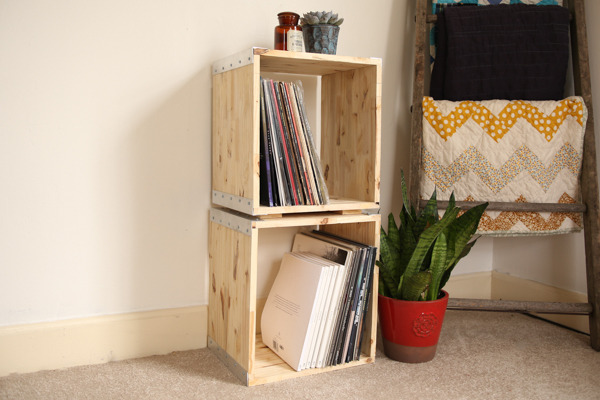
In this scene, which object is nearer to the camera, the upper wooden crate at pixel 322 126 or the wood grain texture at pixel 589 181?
the upper wooden crate at pixel 322 126

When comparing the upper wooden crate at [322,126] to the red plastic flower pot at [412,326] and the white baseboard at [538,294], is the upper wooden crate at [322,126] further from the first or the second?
the white baseboard at [538,294]

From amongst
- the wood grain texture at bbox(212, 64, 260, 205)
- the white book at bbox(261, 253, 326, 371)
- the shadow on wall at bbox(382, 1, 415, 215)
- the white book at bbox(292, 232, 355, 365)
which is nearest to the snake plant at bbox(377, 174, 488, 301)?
the white book at bbox(292, 232, 355, 365)

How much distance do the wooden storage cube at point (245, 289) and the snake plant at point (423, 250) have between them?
0.07m

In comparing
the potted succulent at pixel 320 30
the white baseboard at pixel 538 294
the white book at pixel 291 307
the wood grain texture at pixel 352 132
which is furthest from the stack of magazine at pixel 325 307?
the white baseboard at pixel 538 294

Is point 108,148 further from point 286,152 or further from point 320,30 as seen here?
point 320,30

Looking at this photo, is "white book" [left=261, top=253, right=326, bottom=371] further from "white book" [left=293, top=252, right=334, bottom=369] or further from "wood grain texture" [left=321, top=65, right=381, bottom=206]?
"wood grain texture" [left=321, top=65, right=381, bottom=206]

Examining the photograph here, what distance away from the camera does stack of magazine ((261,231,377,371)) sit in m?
1.54

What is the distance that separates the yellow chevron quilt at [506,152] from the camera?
187cm

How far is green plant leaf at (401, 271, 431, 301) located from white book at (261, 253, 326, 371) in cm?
26

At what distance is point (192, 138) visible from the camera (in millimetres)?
1716

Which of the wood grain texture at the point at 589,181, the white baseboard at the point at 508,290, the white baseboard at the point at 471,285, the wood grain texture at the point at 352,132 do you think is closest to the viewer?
the wood grain texture at the point at 352,132

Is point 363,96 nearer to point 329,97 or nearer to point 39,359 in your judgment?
point 329,97

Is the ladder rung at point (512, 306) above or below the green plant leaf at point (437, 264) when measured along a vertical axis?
below

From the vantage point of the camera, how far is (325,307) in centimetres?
155
